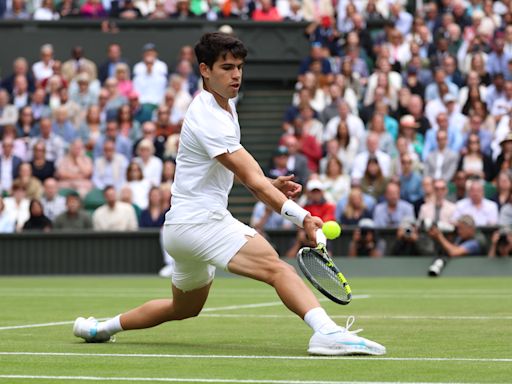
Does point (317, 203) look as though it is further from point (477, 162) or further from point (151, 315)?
point (151, 315)

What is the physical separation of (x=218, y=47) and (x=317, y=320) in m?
1.82

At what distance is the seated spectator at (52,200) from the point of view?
22297 mm

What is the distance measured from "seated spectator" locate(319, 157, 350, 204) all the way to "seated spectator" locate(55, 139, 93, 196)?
4.27 meters

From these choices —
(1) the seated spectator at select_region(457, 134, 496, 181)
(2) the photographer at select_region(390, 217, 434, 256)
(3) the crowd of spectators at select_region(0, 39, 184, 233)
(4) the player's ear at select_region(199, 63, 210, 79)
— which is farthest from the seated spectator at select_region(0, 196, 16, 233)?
(4) the player's ear at select_region(199, 63, 210, 79)

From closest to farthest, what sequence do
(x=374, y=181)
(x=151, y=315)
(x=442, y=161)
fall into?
(x=151, y=315) → (x=374, y=181) → (x=442, y=161)

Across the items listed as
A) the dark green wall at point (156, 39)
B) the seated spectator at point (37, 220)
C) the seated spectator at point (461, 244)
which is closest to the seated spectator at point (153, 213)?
the seated spectator at point (37, 220)

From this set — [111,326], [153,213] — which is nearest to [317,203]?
[153,213]

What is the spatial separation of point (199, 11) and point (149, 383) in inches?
852

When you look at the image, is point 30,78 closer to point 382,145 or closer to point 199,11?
point 199,11

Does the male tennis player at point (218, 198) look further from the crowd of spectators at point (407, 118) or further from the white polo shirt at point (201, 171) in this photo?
the crowd of spectators at point (407, 118)

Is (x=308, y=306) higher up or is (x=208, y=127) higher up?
(x=208, y=127)

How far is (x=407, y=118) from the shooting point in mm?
22312

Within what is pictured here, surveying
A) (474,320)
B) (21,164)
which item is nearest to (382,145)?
(21,164)

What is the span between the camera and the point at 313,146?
22.7 meters
